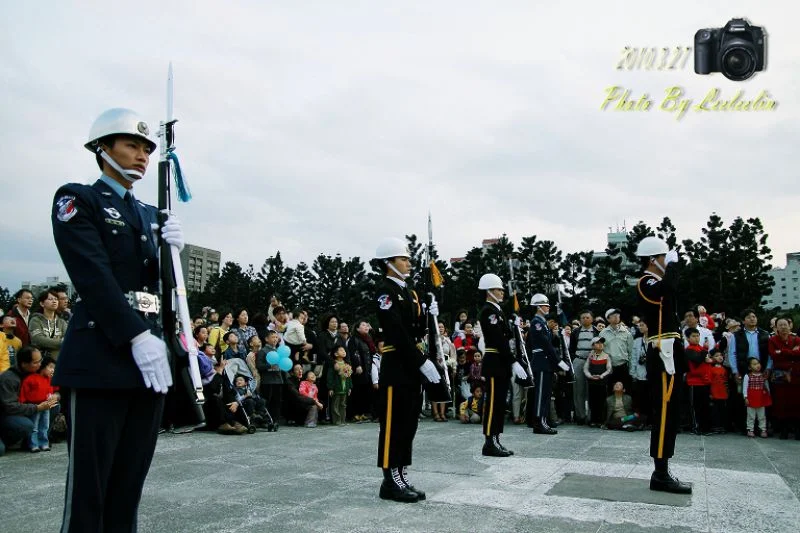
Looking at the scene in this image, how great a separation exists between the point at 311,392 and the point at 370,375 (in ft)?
5.07

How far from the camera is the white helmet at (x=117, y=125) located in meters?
2.84

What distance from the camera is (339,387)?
12.0 meters

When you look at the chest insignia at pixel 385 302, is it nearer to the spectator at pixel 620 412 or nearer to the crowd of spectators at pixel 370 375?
the crowd of spectators at pixel 370 375

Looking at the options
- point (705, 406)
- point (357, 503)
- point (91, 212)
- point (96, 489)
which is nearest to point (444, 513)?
point (357, 503)

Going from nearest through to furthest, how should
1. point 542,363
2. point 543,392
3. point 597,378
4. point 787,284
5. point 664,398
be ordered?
point 664,398 < point 543,392 < point 542,363 < point 597,378 < point 787,284

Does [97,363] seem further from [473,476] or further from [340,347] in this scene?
[340,347]

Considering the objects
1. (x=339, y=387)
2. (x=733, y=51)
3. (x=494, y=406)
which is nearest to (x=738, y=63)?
(x=733, y=51)

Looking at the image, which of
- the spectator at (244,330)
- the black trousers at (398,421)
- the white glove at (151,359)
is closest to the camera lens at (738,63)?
the black trousers at (398,421)

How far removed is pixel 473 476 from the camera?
6.14 meters

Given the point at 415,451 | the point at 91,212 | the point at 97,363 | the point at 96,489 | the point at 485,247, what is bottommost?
the point at 415,451

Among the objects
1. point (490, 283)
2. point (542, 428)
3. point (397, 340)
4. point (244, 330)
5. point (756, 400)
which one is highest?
point (490, 283)

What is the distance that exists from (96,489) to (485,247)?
59.2 metres

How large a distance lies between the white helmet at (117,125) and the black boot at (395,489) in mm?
3248

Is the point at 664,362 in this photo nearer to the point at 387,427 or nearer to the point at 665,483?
the point at 665,483
